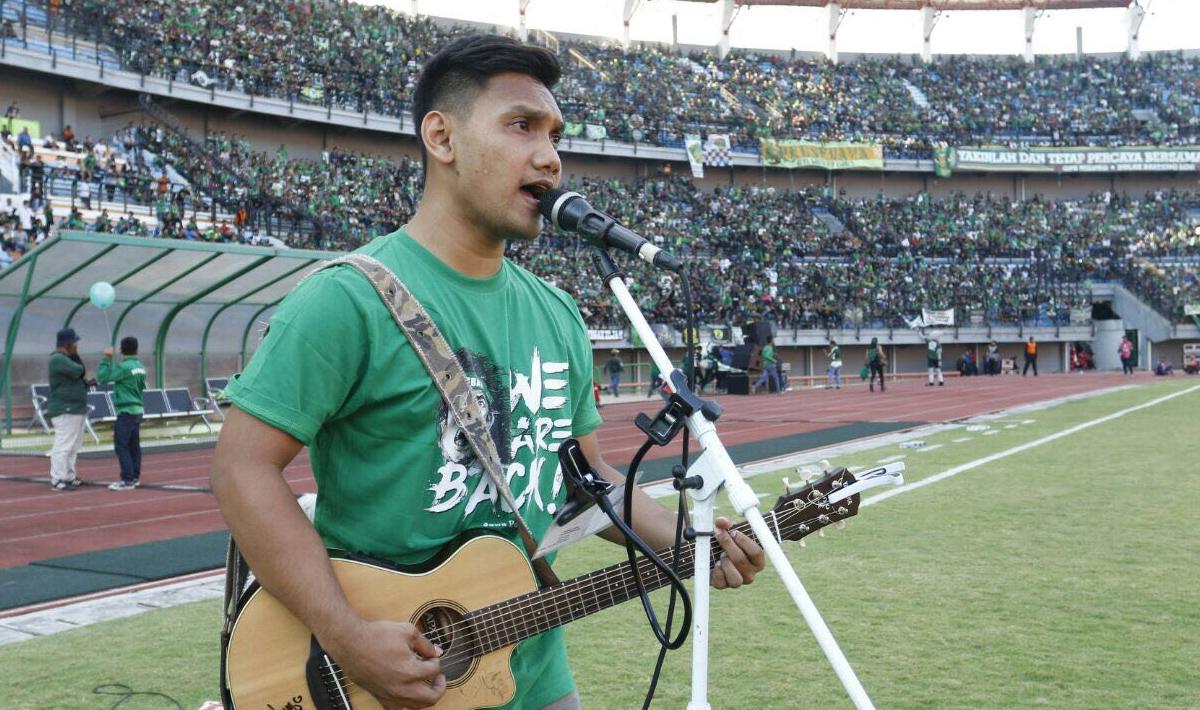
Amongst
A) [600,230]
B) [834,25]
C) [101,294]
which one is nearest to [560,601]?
[600,230]

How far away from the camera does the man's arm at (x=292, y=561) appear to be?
2049mm

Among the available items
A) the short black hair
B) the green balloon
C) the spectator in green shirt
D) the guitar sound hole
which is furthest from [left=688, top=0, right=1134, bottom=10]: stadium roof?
the guitar sound hole

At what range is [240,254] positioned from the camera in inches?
687

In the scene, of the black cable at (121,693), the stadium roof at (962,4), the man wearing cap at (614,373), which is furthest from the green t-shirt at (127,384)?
the stadium roof at (962,4)

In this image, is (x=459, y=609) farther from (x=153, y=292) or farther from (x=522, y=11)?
(x=522, y=11)

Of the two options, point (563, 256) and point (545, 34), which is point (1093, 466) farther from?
point (545, 34)

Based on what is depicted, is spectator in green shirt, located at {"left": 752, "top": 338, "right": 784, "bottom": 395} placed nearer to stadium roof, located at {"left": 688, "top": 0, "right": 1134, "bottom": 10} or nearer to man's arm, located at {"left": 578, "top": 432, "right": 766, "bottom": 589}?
man's arm, located at {"left": 578, "top": 432, "right": 766, "bottom": 589}

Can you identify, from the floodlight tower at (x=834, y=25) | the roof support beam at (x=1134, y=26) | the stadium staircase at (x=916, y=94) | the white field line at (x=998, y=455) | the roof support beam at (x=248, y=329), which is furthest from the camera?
the roof support beam at (x=1134, y=26)

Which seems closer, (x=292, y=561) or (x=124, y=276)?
(x=292, y=561)

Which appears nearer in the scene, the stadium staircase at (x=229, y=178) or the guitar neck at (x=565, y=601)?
the guitar neck at (x=565, y=601)

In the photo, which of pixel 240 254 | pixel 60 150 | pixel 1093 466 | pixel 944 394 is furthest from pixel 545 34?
pixel 1093 466

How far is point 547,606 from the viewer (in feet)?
7.97

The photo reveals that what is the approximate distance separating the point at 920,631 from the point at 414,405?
3.74 m

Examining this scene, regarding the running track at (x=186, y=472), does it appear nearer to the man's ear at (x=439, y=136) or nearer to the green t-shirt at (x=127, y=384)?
the green t-shirt at (x=127, y=384)
